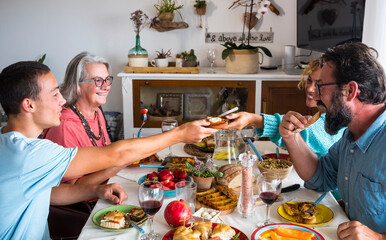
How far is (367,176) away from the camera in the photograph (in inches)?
60.7

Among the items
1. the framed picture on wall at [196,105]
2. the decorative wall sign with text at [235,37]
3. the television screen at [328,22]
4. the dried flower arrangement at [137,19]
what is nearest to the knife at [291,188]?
the television screen at [328,22]

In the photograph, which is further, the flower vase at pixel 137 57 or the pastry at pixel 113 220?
the flower vase at pixel 137 57

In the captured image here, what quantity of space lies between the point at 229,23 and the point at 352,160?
10.5ft

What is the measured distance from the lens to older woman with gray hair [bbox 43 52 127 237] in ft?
6.53

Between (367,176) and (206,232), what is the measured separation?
0.67 meters

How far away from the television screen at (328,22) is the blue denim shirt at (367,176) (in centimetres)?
142

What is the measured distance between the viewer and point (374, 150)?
1.54 m

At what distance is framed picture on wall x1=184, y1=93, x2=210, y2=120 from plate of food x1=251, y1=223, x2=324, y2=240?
2953 millimetres

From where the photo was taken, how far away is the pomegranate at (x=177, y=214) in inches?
56.6

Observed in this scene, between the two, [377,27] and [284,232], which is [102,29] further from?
[284,232]

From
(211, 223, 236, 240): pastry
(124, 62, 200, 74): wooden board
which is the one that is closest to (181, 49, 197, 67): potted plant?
(124, 62, 200, 74): wooden board

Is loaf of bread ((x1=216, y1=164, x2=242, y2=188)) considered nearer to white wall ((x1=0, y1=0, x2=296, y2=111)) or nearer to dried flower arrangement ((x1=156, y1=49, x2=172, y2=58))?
dried flower arrangement ((x1=156, y1=49, x2=172, y2=58))

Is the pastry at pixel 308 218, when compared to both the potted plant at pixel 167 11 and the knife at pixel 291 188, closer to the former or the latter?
the knife at pixel 291 188

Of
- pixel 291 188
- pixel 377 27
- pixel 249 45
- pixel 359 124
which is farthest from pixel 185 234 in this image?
pixel 249 45
